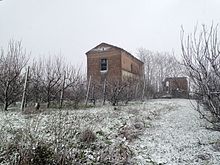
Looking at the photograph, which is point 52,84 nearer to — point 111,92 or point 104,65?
point 111,92

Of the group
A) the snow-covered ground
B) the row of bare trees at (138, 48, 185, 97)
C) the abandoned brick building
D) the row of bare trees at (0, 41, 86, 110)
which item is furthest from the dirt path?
the row of bare trees at (138, 48, 185, 97)

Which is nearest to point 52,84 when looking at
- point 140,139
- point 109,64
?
point 140,139

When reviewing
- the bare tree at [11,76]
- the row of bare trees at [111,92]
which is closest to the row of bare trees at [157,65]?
the row of bare trees at [111,92]

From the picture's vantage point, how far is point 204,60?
18.6 ft

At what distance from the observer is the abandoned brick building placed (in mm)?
27062

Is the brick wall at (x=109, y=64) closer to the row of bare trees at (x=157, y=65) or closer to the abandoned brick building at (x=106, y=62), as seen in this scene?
the abandoned brick building at (x=106, y=62)

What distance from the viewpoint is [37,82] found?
12461 mm

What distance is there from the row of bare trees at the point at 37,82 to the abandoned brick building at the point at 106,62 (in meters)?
12.7

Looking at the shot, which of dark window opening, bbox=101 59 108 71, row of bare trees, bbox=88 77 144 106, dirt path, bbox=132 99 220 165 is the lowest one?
dirt path, bbox=132 99 220 165

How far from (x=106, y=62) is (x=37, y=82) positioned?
16078mm

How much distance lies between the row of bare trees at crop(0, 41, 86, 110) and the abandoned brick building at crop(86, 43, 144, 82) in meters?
12.7

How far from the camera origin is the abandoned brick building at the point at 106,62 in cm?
2706

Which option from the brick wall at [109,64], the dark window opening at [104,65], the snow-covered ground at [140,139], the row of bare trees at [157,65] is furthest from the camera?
the row of bare trees at [157,65]

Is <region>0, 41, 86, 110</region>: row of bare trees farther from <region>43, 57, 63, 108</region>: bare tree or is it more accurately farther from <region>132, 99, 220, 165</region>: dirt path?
<region>132, 99, 220, 165</region>: dirt path
